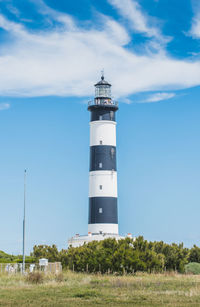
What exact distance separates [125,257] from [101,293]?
1388 centimetres

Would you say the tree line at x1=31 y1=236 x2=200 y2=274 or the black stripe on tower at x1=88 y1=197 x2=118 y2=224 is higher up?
the black stripe on tower at x1=88 y1=197 x2=118 y2=224

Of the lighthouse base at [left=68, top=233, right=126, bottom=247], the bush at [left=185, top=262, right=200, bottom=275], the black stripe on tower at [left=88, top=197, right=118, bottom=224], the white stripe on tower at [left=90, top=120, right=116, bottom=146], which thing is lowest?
the bush at [left=185, top=262, right=200, bottom=275]

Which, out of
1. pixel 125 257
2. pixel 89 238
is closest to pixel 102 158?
pixel 89 238

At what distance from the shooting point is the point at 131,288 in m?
24.6

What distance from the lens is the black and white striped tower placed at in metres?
48.8

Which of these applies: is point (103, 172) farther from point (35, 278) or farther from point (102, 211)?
point (35, 278)

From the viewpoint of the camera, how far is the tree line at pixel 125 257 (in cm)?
3568

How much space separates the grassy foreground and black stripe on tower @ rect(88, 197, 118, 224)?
765 inches

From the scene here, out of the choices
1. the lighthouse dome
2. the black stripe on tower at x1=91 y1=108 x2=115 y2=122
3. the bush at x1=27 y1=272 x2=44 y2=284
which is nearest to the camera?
the bush at x1=27 y1=272 x2=44 y2=284

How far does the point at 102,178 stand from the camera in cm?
4931

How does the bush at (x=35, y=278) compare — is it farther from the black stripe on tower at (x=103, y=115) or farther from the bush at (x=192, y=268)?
the black stripe on tower at (x=103, y=115)

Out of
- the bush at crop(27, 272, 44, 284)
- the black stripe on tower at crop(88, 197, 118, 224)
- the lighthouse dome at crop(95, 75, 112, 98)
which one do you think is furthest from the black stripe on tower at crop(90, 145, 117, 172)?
the bush at crop(27, 272, 44, 284)

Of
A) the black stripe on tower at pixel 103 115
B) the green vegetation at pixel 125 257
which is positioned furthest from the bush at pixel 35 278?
the black stripe on tower at pixel 103 115

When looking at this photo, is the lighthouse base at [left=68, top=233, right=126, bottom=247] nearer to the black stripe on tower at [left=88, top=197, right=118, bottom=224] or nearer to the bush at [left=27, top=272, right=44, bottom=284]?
the black stripe on tower at [left=88, top=197, right=118, bottom=224]
